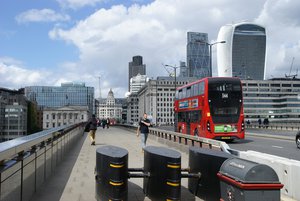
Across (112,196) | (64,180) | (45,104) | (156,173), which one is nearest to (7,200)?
(112,196)

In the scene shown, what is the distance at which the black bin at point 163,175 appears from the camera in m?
6.50

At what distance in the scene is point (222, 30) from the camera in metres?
152

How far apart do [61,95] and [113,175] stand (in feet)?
447

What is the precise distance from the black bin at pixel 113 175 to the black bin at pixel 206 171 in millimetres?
1500

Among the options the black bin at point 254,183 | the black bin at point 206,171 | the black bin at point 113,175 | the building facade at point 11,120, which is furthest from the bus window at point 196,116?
the building facade at point 11,120

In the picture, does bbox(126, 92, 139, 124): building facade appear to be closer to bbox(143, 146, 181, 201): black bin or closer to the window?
the window

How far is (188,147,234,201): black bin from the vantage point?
6617 millimetres

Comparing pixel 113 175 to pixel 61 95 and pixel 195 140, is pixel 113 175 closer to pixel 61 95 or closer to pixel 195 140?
pixel 195 140

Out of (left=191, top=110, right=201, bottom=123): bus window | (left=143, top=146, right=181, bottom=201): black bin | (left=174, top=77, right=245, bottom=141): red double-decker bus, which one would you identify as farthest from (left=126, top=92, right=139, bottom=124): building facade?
(left=143, top=146, right=181, bottom=201): black bin

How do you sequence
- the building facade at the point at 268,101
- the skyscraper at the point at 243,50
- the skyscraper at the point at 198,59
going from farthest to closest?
Answer: the skyscraper at the point at 243,50 < the building facade at the point at 268,101 < the skyscraper at the point at 198,59

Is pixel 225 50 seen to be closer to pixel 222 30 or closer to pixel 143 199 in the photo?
pixel 222 30

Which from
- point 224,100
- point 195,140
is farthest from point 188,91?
point 195,140

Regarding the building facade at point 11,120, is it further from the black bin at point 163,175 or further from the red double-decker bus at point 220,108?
the black bin at point 163,175

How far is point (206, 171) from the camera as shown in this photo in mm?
7031
